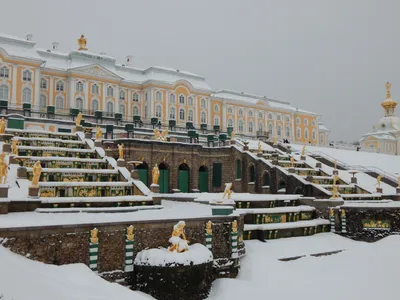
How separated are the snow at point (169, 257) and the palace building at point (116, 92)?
104 ft

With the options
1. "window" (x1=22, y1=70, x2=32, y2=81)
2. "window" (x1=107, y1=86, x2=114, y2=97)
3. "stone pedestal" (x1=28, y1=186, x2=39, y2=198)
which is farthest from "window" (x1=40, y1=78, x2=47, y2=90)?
"stone pedestal" (x1=28, y1=186, x2=39, y2=198)

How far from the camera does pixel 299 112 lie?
77.1 m

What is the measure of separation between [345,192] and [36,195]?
23355mm

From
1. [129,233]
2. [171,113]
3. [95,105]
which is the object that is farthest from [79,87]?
[129,233]

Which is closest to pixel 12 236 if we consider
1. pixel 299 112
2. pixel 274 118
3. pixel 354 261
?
pixel 354 261

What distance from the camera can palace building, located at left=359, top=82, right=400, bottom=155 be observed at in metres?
67.8

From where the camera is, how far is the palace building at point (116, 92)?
46.8 metres

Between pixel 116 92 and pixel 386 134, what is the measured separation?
49.5m

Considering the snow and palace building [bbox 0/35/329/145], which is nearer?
the snow

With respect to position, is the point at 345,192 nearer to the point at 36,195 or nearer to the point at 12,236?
the point at 36,195

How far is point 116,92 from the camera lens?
55.2 metres

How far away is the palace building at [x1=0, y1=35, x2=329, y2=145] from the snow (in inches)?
1247

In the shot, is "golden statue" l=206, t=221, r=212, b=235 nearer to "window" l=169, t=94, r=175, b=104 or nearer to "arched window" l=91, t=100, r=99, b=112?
"arched window" l=91, t=100, r=99, b=112

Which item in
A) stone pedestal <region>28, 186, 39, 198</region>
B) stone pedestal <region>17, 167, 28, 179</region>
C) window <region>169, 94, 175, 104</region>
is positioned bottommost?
stone pedestal <region>28, 186, 39, 198</region>
